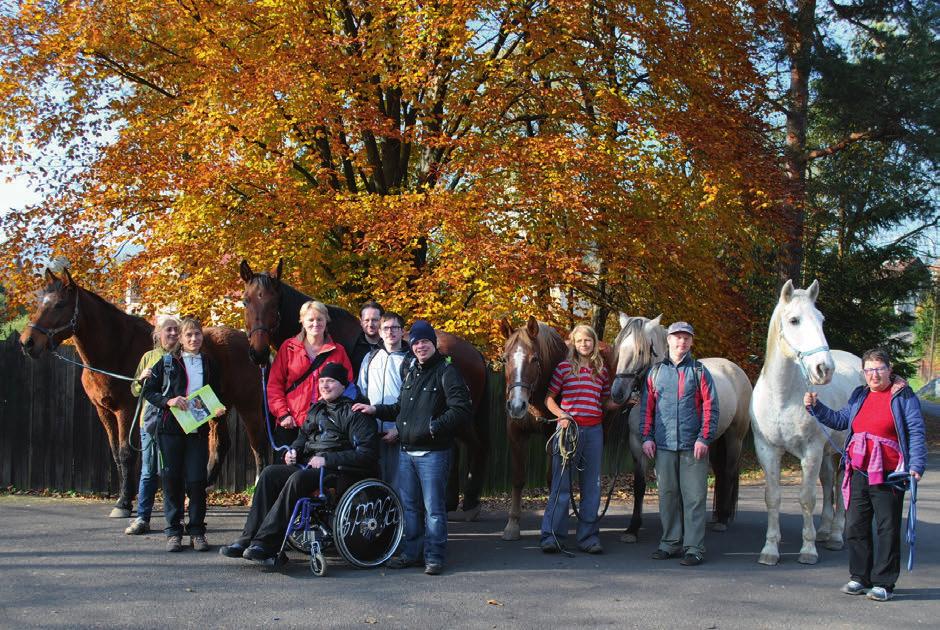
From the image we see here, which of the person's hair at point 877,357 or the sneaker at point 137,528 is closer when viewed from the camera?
the person's hair at point 877,357

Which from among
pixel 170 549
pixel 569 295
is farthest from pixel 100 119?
pixel 170 549

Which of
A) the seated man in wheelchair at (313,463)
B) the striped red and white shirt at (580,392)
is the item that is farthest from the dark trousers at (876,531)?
the seated man in wheelchair at (313,463)

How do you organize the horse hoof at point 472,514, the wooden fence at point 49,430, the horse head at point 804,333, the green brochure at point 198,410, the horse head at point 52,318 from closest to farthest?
the horse head at point 804,333
the green brochure at point 198,410
the horse head at point 52,318
the horse hoof at point 472,514
the wooden fence at point 49,430

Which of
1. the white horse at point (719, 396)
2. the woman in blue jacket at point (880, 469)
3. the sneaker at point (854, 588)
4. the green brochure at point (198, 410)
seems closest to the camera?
the woman in blue jacket at point (880, 469)

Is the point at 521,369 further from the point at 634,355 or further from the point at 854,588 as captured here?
the point at 854,588

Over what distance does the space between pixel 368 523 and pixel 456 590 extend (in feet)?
2.77

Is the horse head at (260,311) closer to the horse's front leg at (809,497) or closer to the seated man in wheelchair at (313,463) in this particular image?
the seated man in wheelchair at (313,463)

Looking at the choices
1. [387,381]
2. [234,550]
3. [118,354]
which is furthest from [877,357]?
[118,354]

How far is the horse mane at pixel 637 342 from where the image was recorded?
7152mm

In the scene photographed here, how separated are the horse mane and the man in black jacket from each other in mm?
1787

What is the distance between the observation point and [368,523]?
6.04m

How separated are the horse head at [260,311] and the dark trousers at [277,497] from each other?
3.92ft

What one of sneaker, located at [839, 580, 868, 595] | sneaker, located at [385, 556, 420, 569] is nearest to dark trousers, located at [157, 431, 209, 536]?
sneaker, located at [385, 556, 420, 569]

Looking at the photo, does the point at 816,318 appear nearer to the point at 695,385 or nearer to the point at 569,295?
the point at 695,385
